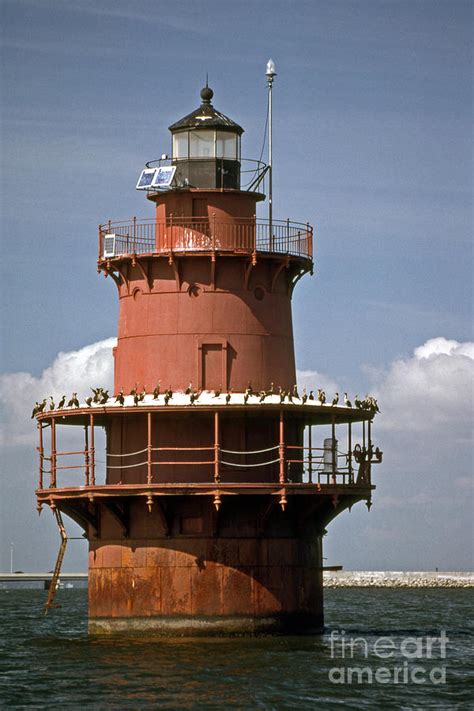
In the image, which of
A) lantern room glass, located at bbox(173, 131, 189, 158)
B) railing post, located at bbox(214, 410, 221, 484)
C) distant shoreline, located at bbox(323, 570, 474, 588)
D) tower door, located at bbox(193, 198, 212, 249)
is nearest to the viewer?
railing post, located at bbox(214, 410, 221, 484)

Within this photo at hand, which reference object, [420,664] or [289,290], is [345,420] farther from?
[420,664]

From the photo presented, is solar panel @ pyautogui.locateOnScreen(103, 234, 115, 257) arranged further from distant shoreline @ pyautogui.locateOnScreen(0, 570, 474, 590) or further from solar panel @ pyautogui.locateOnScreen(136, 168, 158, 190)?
distant shoreline @ pyautogui.locateOnScreen(0, 570, 474, 590)

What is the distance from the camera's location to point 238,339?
164 feet

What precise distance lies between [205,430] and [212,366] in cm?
206

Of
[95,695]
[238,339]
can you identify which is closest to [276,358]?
[238,339]

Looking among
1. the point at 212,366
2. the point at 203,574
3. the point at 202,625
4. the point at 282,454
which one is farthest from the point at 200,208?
the point at 202,625

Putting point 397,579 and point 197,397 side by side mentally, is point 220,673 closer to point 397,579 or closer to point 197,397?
point 197,397

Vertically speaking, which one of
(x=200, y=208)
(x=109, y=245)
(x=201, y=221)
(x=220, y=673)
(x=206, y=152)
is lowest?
(x=220, y=673)

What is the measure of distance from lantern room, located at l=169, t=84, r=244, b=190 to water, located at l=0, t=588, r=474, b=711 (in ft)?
43.1

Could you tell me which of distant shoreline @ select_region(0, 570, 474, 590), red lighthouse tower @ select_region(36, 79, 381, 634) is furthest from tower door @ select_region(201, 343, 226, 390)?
distant shoreline @ select_region(0, 570, 474, 590)

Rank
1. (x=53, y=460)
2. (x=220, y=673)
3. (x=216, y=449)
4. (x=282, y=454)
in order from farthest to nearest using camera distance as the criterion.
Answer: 1. (x=53, y=460)
2. (x=282, y=454)
3. (x=216, y=449)
4. (x=220, y=673)

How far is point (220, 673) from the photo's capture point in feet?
137

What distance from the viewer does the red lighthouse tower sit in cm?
4769

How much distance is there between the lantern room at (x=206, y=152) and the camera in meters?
51.1
